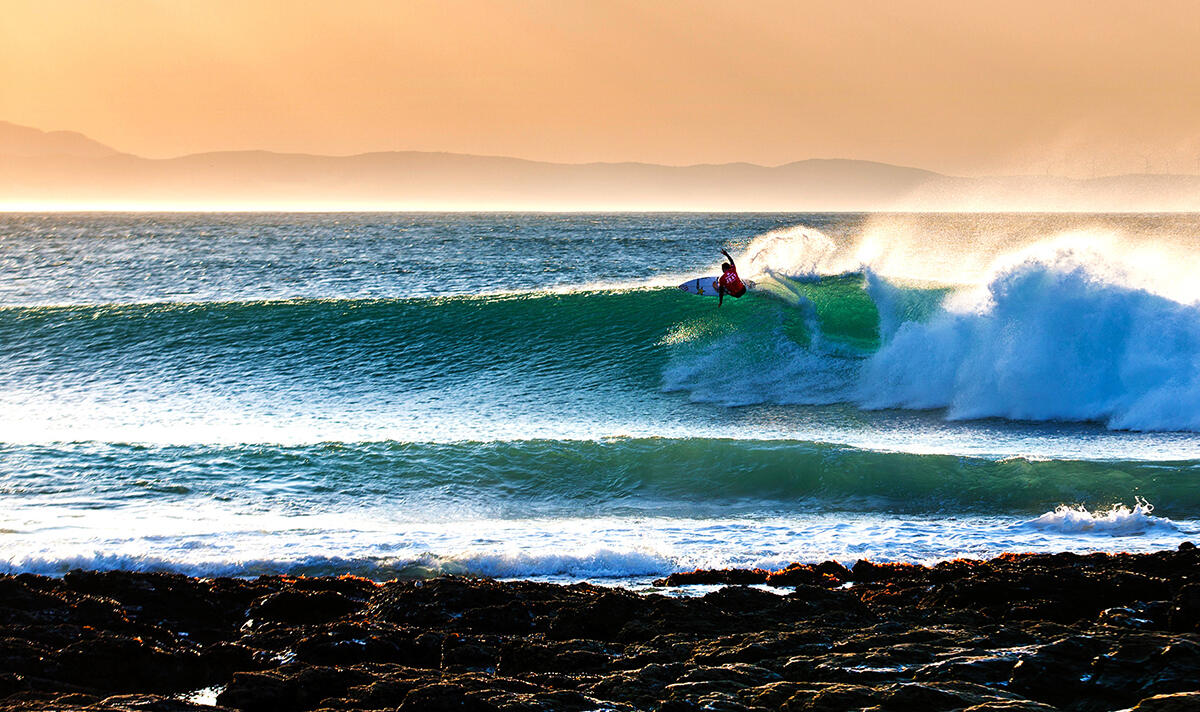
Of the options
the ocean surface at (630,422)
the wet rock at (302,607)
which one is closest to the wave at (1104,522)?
the ocean surface at (630,422)

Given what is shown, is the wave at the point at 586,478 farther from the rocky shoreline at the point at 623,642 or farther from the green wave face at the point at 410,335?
the green wave face at the point at 410,335

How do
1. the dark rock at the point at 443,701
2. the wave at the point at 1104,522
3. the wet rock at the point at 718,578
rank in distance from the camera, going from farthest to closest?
the wave at the point at 1104,522, the wet rock at the point at 718,578, the dark rock at the point at 443,701

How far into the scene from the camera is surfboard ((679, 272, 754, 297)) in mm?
19156

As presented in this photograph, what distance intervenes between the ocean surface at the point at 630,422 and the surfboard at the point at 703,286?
487 millimetres

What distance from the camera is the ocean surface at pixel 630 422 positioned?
29.3ft

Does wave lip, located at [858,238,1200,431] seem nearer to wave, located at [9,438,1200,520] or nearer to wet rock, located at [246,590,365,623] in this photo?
wave, located at [9,438,1200,520]

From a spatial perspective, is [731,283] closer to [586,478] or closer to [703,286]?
[703,286]

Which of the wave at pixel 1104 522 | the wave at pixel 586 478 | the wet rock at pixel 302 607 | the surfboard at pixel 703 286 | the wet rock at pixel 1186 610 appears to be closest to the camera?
the wet rock at pixel 1186 610

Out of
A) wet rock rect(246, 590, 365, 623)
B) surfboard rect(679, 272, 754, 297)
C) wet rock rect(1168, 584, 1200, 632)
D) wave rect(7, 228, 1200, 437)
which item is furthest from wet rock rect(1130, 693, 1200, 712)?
surfboard rect(679, 272, 754, 297)

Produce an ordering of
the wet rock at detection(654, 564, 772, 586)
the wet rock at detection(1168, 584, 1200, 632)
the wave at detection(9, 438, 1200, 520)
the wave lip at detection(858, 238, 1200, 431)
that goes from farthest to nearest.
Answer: the wave lip at detection(858, 238, 1200, 431) → the wave at detection(9, 438, 1200, 520) → the wet rock at detection(654, 564, 772, 586) → the wet rock at detection(1168, 584, 1200, 632)

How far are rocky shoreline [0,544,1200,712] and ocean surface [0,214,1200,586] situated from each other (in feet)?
4.78

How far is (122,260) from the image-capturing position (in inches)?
1892

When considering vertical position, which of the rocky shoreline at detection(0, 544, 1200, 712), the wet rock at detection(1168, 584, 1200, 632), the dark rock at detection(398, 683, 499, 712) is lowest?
the rocky shoreline at detection(0, 544, 1200, 712)

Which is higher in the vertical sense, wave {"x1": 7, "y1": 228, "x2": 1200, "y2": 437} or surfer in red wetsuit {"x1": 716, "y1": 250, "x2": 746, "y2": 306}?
surfer in red wetsuit {"x1": 716, "y1": 250, "x2": 746, "y2": 306}
